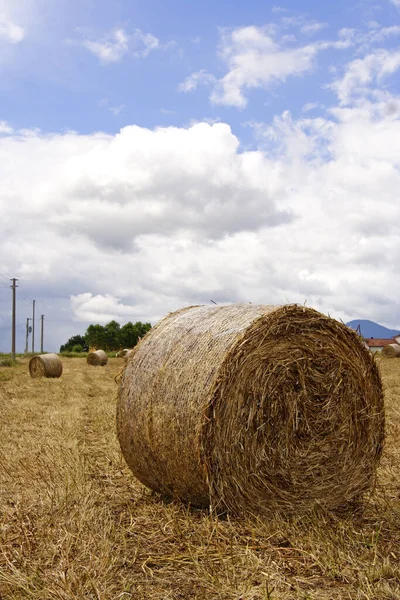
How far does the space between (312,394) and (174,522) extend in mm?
1851

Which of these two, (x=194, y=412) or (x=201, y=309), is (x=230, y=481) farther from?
(x=201, y=309)

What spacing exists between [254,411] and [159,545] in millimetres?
1509

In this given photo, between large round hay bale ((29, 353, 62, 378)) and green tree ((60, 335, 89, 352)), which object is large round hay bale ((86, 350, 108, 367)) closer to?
large round hay bale ((29, 353, 62, 378))

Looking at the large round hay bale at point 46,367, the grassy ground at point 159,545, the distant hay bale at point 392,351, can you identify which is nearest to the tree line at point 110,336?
the distant hay bale at point 392,351

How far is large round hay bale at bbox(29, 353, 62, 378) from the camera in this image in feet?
77.4

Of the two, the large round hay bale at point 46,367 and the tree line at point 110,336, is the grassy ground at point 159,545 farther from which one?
the tree line at point 110,336

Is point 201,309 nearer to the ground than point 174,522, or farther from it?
farther from it

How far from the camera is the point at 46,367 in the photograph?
77.2 feet

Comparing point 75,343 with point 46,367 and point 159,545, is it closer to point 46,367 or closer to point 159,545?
point 46,367

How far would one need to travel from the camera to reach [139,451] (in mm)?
6219

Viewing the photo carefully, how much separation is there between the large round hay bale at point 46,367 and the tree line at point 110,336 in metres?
54.6

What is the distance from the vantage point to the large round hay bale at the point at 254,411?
5.52m

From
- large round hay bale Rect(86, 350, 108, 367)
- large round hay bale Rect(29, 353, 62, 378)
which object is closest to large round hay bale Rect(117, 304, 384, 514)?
large round hay bale Rect(29, 353, 62, 378)

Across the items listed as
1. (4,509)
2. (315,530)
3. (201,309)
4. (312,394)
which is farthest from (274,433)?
(4,509)
